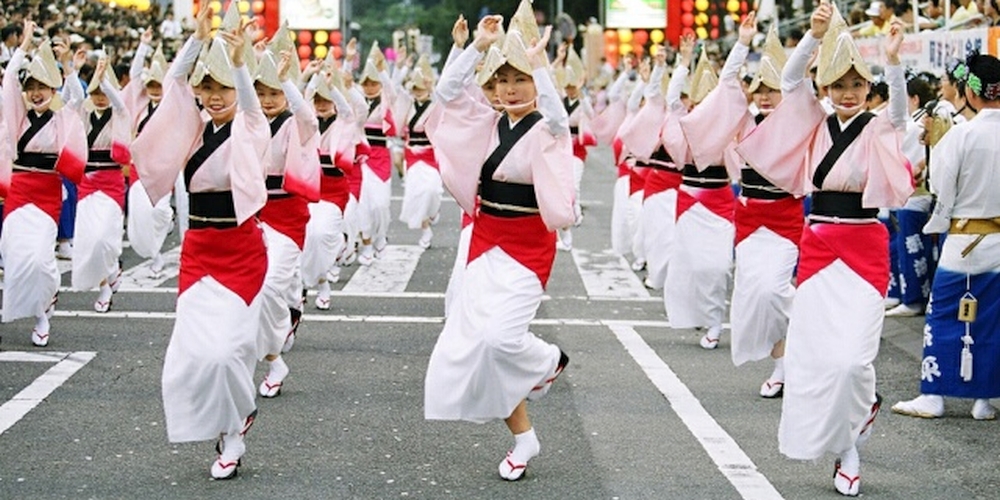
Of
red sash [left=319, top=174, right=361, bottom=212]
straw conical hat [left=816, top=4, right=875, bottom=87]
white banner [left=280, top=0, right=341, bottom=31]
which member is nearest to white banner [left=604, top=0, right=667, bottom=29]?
white banner [left=280, top=0, right=341, bottom=31]

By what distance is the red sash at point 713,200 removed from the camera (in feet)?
39.9

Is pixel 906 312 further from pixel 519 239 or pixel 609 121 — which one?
pixel 609 121

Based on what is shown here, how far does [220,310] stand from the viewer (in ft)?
25.8

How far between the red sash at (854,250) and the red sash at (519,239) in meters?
1.21

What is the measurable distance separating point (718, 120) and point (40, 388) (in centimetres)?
431

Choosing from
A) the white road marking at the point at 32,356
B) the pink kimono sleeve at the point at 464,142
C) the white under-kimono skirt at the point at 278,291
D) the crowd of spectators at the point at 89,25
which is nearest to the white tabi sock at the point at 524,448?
the pink kimono sleeve at the point at 464,142

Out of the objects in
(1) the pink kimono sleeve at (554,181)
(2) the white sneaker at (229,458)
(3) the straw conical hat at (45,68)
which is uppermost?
(3) the straw conical hat at (45,68)

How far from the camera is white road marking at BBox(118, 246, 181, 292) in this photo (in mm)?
15406

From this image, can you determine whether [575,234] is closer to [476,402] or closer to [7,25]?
[7,25]

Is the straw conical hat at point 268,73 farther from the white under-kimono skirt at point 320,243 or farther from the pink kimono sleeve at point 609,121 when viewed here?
the pink kimono sleeve at point 609,121

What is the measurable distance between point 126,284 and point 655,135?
4941 millimetres

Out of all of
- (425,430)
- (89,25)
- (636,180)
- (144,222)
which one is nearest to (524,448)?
(425,430)

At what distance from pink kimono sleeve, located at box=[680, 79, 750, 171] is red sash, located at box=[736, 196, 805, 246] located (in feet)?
1.43

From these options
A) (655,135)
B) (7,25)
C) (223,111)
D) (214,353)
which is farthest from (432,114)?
(7,25)
